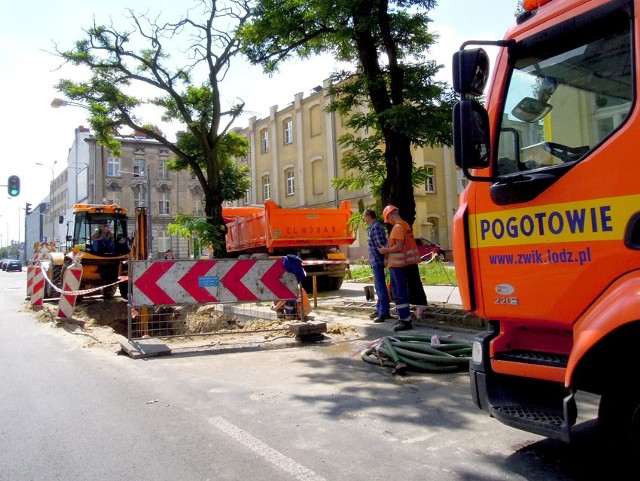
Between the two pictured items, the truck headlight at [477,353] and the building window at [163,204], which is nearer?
→ the truck headlight at [477,353]

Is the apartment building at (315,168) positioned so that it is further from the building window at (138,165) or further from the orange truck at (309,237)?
the building window at (138,165)

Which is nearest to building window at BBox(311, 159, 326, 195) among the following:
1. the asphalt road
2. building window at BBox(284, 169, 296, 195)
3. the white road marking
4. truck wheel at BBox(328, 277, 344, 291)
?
building window at BBox(284, 169, 296, 195)

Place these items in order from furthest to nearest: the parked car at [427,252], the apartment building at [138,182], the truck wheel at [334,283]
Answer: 1. the apartment building at [138,182]
2. the truck wheel at [334,283]
3. the parked car at [427,252]

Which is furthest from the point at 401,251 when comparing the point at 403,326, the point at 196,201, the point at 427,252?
the point at 196,201

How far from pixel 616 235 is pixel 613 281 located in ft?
0.78

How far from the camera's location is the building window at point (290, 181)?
38.1 metres

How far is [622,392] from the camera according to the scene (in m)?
2.77

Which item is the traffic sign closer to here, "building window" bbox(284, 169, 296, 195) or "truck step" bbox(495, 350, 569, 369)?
"truck step" bbox(495, 350, 569, 369)

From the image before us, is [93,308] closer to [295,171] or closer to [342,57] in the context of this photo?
[342,57]

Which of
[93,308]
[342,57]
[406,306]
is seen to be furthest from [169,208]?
[406,306]

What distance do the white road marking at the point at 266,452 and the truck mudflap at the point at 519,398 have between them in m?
1.17

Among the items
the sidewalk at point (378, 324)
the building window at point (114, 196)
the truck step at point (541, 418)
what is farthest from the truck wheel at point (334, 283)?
the building window at point (114, 196)

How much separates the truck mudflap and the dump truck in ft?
45.0

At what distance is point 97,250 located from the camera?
1555cm
